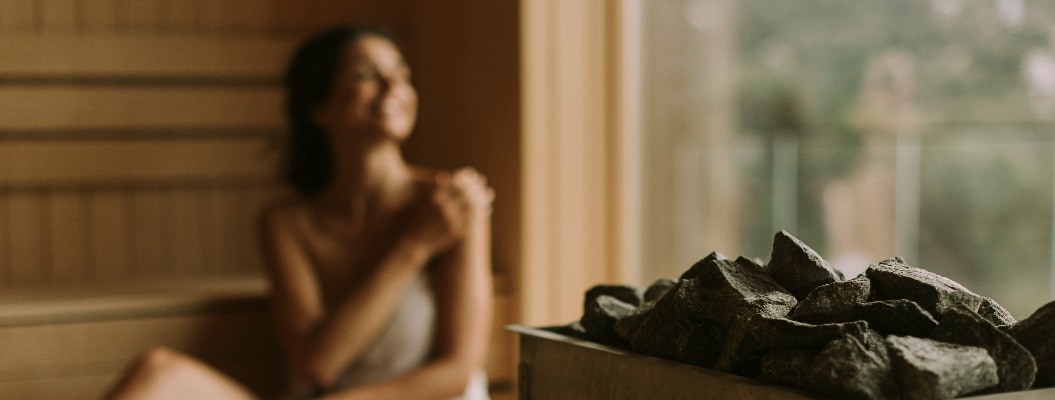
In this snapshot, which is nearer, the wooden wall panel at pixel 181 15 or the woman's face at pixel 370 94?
the woman's face at pixel 370 94

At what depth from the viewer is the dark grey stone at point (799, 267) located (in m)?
1.04

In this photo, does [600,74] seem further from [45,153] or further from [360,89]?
[45,153]

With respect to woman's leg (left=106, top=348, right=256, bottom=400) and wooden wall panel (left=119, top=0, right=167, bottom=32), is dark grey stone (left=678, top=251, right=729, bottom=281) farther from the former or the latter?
Result: wooden wall panel (left=119, top=0, right=167, bottom=32)

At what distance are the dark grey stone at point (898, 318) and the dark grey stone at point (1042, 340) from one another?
73mm

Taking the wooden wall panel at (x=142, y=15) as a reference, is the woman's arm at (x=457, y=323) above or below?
below

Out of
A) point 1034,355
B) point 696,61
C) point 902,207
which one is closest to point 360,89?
point 696,61

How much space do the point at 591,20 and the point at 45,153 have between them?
1507 mm

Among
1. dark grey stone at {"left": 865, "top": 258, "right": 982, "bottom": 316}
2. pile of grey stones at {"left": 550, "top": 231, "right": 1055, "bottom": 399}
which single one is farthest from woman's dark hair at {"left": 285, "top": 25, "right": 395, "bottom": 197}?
dark grey stone at {"left": 865, "top": 258, "right": 982, "bottom": 316}

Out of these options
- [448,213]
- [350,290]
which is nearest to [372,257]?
[350,290]

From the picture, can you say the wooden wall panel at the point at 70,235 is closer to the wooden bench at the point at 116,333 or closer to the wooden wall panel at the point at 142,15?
the wooden bench at the point at 116,333

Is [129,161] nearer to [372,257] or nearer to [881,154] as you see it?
[372,257]

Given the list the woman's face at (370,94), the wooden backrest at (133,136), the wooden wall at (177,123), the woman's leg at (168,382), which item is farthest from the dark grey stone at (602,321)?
the wooden backrest at (133,136)

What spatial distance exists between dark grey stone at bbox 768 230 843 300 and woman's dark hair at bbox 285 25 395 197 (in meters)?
1.75

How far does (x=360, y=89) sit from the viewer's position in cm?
261
